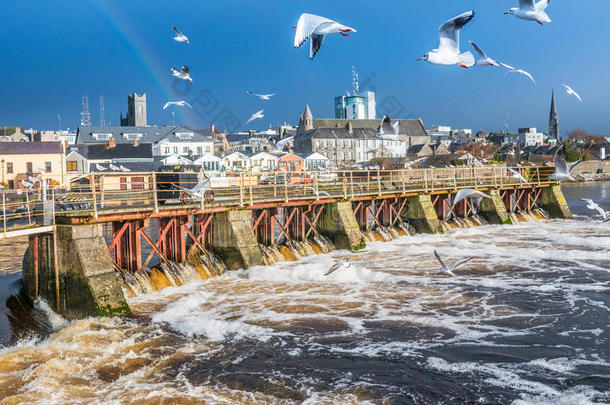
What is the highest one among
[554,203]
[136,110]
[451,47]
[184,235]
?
[136,110]

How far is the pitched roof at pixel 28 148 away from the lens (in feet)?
242

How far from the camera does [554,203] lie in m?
47.3

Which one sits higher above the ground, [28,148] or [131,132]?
[131,132]

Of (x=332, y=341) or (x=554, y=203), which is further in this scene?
(x=554, y=203)

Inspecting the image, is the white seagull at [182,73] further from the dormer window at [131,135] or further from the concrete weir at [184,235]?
the dormer window at [131,135]

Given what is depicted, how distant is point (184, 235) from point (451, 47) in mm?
13966

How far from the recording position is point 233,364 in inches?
520

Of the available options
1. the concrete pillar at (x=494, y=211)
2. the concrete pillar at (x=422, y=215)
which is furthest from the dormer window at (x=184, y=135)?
the concrete pillar at (x=422, y=215)

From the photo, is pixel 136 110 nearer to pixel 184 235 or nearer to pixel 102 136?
pixel 102 136

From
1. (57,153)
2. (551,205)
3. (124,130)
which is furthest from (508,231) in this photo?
(124,130)

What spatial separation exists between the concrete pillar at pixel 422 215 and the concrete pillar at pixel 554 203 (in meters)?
15.9

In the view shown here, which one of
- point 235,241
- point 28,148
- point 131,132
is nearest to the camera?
point 235,241

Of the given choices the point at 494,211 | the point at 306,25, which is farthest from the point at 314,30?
the point at 494,211

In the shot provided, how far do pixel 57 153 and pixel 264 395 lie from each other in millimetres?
72467
